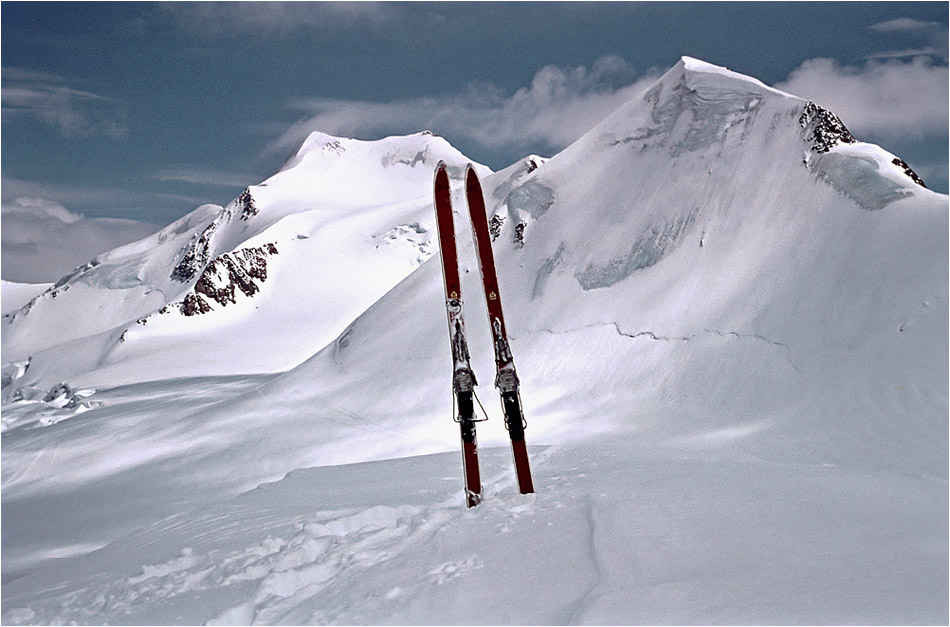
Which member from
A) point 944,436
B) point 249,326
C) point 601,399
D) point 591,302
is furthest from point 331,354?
point 249,326

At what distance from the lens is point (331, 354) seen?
3183cm

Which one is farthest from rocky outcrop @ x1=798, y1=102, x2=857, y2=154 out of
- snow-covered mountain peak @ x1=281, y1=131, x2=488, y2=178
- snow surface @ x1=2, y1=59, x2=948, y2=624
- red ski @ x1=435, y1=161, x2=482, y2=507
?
snow-covered mountain peak @ x1=281, y1=131, x2=488, y2=178

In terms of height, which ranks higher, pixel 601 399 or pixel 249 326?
pixel 249 326

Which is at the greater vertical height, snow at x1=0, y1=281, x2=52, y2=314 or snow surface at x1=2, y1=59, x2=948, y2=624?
snow at x1=0, y1=281, x2=52, y2=314

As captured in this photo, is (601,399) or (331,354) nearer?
(601,399)

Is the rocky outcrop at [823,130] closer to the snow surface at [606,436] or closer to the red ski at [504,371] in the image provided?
the snow surface at [606,436]

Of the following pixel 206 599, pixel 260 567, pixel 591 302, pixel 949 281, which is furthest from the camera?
pixel 591 302

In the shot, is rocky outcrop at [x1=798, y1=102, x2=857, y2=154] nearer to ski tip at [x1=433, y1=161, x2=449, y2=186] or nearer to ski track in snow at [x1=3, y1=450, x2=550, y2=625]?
ski tip at [x1=433, y1=161, x2=449, y2=186]

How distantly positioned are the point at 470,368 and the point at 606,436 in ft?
26.0

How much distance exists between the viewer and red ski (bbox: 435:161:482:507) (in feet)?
28.4

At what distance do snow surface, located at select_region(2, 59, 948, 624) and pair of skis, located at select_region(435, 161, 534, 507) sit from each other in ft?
1.89

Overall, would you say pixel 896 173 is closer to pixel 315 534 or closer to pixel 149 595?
pixel 315 534

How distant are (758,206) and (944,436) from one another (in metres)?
12.6

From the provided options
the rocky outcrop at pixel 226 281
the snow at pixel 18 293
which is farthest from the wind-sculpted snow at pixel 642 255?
the snow at pixel 18 293
